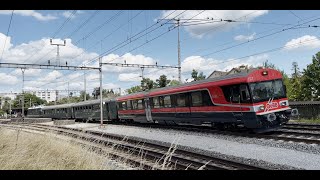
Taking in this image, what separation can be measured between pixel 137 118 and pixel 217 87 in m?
11.4

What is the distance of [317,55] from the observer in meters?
53.8

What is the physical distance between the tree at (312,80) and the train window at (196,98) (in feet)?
133

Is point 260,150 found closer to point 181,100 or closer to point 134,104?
point 181,100

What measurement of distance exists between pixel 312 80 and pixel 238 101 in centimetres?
4335

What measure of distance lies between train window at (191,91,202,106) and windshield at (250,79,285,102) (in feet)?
11.7

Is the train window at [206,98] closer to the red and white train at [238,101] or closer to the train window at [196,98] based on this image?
the red and white train at [238,101]

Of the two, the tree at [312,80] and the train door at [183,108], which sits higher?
the tree at [312,80]

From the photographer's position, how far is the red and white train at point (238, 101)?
15086 mm

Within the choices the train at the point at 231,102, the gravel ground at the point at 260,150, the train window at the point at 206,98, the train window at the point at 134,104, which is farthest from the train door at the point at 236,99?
the train window at the point at 134,104

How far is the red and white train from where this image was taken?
49.5 feet

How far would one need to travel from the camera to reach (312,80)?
53.1 meters

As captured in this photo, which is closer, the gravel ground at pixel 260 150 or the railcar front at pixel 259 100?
the gravel ground at pixel 260 150
